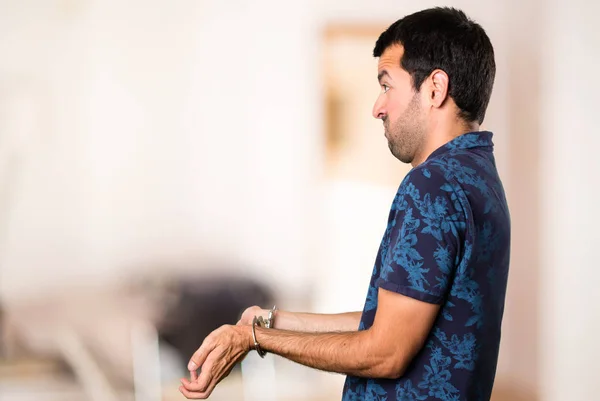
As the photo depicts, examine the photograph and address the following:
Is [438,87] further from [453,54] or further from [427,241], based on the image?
[427,241]

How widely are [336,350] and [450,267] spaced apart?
0.23m

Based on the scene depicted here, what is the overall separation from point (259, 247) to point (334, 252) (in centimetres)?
33

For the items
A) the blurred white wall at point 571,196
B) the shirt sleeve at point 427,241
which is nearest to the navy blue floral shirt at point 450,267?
the shirt sleeve at point 427,241

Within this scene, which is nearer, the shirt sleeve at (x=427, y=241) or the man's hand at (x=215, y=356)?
the shirt sleeve at (x=427, y=241)

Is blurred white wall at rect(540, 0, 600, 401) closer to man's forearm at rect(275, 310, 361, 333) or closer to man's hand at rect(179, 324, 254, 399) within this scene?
man's forearm at rect(275, 310, 361, 333)

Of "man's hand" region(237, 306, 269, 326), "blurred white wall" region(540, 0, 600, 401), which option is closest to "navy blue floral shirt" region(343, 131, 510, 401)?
"man's hand" region(237, 306, 269, 326)

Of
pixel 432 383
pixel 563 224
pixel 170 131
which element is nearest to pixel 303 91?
pixel 170 131

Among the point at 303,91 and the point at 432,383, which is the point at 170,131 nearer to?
the point at 303,91

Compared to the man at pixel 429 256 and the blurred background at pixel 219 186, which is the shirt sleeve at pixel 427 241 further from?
the blurred background at pixel 219 186

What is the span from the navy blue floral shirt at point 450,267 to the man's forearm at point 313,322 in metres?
0.28

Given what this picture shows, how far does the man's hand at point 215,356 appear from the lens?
1.31 m

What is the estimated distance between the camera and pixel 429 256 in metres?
1.18

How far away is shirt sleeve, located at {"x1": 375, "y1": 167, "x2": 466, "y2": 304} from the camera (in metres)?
1.18

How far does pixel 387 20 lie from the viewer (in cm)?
341
